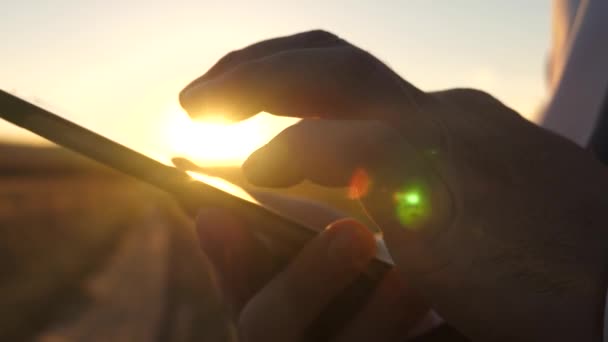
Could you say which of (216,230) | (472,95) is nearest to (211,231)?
(216,230)

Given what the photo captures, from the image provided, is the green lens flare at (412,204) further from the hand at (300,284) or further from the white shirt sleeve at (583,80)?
the white shirt sleeve at (583,80)

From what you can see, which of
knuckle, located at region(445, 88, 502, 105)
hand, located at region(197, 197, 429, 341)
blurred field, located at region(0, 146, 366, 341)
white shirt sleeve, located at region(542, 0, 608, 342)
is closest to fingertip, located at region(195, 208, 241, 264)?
hand, located at region(197, 197, 429, 341)

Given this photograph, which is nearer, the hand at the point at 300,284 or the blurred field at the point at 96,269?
the hand at the point at 300,284

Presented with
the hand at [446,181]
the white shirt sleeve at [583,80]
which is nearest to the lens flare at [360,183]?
the hand at [446,181]

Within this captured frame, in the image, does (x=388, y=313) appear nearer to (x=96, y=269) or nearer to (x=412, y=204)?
(x=412, y=204)

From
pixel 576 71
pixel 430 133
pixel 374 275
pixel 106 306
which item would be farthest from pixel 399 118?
pixel 106 306

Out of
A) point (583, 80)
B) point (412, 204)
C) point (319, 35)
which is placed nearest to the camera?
point (412, 204)

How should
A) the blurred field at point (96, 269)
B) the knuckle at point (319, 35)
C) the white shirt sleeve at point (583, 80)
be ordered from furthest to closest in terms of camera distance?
the blurred field at point (96, 269) < the white shirt sleeve at point (583, 80) < the knuckle at point (319, 35)
